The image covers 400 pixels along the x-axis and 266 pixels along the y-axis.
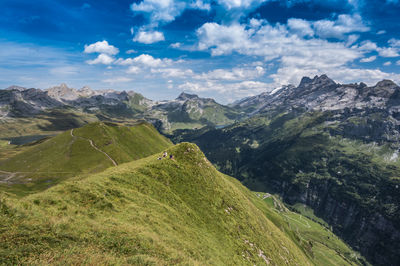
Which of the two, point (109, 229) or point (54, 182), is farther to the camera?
point (54, 182)

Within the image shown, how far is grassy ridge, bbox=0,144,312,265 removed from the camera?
21266 millimetres

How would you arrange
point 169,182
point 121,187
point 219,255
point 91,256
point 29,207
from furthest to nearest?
1. point 169,182
2. point 121,187
3. point 219,255
4. point 29,207
5. point 91,256

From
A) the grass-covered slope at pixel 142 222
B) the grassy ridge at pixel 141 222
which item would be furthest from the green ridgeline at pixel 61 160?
the grass-covered slope at pixel 142 222

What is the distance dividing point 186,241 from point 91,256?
2120 cm

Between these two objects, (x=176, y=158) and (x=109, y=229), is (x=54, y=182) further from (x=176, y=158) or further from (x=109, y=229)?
(x=109, y=229)

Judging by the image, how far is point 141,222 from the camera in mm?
35562

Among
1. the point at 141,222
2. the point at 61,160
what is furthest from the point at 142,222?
the point at 61,160

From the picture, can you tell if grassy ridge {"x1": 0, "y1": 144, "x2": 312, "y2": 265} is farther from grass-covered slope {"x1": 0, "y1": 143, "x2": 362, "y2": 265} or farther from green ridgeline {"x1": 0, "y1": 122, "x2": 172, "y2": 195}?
green ridgeline {"x1": 0, "y1": 122, "x2": 172, "y2": 195}

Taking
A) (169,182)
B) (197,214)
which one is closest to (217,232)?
(197,214)

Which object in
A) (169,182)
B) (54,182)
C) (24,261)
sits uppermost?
(24,261)

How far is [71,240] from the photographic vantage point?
23.0 m

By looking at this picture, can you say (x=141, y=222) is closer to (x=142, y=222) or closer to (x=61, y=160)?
(x=142, y=222)

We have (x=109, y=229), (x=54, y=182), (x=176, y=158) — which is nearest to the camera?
(x=109, y=229)

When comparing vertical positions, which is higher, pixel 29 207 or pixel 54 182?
pixel 29 207
